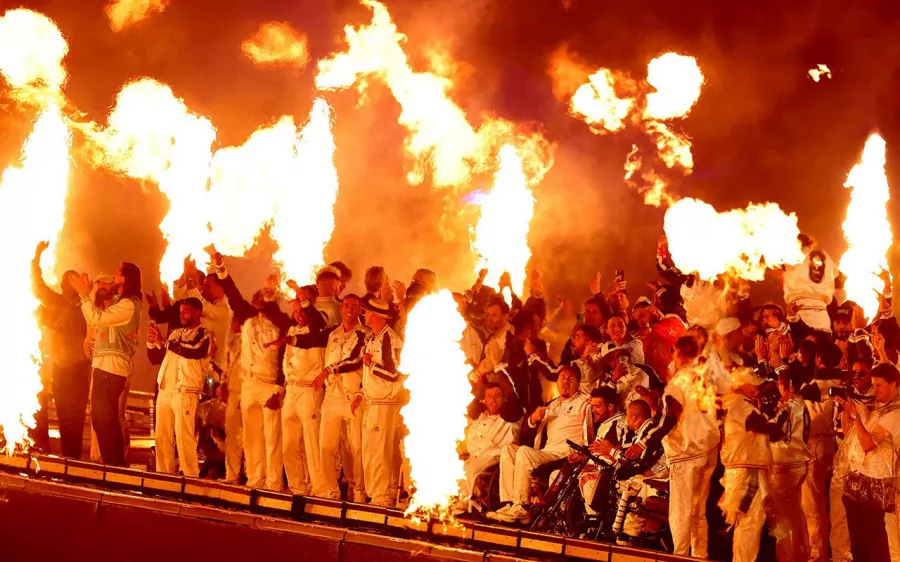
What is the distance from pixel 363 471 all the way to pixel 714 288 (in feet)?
11.7

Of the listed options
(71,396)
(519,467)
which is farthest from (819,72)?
(71,396)

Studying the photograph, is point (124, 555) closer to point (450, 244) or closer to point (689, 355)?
point (689, 355)

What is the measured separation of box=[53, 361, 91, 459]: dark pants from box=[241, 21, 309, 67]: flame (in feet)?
23.1

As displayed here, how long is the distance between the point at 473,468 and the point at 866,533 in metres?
3.24

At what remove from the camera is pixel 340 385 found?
10.8m

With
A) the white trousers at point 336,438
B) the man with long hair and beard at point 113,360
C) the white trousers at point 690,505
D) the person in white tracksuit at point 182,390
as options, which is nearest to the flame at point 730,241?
the white trousers at point 690,505

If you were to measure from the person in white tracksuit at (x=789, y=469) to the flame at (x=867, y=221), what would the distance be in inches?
170

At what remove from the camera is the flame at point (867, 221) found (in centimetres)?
1312

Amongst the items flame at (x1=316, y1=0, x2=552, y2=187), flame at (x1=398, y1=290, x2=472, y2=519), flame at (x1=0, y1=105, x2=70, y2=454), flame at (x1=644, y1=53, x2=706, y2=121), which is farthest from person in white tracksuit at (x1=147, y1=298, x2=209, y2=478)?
flame at (x1=644, y1=53, x2=706, y2=121)

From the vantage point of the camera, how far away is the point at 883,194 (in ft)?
43.9

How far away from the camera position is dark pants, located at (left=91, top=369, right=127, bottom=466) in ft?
38.2

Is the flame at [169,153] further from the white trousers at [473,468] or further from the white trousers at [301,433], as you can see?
the white trousers at [473,468]

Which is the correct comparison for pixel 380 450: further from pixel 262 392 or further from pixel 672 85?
pixel 672 85

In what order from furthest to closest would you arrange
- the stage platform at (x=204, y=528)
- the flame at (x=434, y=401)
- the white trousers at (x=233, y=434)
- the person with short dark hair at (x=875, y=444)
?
the white trousers at (x=233, y=434) < the flame at (x=434, y=401) < the person with short dark hair at (x=875, y=444) < the stage platform at (x=204, y=528)
